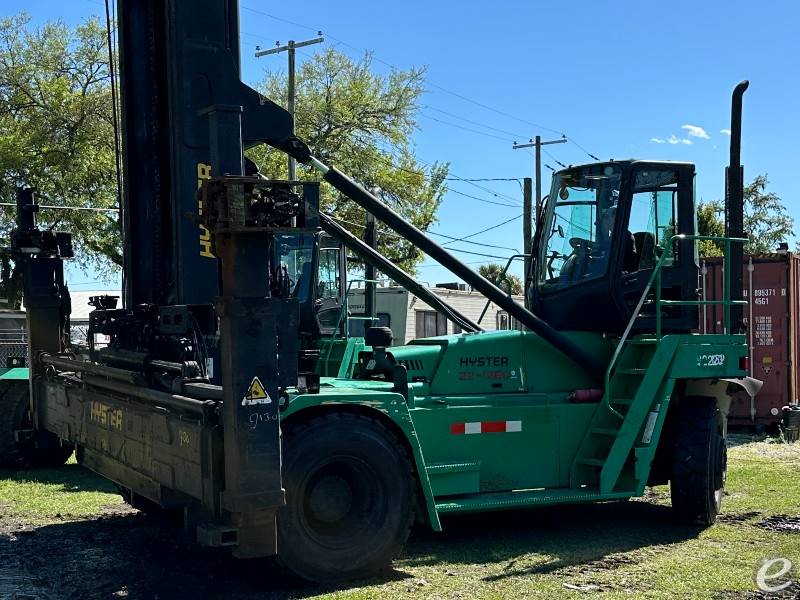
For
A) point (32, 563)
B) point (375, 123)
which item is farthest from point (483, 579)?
point (375, 123)

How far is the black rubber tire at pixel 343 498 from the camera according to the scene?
20.1ft

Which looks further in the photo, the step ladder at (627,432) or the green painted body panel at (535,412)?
the step ladder at (627,432)

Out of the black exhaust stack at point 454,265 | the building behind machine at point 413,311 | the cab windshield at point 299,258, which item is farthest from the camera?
the building behind machine at point 413,311

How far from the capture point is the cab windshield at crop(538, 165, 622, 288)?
27.4 feet

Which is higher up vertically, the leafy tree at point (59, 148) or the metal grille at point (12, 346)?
the leafy tree at point (59, 148)

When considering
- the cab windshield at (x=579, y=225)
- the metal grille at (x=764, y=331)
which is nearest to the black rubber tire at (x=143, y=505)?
the cab windshield at (x=579, y=225)

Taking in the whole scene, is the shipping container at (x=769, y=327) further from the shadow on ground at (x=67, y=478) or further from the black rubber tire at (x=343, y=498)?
the black rubber tire at (x=343, y=498)

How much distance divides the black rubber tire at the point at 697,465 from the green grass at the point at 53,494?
5110 mm

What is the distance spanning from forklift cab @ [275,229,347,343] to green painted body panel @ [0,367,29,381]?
3.32 m

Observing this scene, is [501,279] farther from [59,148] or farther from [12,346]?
[59,148]

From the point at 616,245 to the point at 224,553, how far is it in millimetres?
4042

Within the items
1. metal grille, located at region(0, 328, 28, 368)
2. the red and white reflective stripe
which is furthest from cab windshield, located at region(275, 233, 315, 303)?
the red and white reflective stripe

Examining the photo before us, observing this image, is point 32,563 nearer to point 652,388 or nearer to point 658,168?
point 652,388

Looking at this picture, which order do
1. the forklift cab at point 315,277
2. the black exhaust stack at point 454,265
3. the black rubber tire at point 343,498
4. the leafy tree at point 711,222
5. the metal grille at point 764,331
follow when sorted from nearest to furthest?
1. the black rubber tire at point 343,498
2. the black exhaust stack at point 454,265
3. the forklift cab at point 315,277
4. the metal grille at point 764,331
5. the leafy tree at point 711,222
